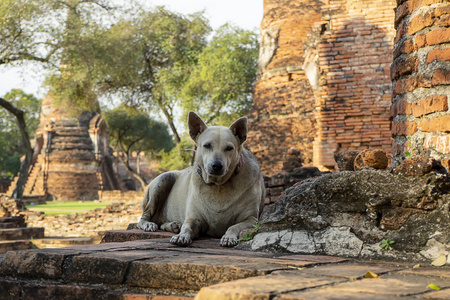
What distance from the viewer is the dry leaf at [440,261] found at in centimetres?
289

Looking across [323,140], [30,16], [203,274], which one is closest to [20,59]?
[30,16]

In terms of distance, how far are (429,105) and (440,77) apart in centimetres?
20

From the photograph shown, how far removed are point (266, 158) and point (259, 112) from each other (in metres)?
1.48

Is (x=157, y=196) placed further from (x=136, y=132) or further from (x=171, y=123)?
(x=136, y=132)

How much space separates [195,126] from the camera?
4.56 meters

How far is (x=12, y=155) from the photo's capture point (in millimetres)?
51062

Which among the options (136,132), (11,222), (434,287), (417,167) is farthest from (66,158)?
(434,287)

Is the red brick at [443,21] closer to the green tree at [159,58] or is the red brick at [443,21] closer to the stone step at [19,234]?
the stone step at [19,234]

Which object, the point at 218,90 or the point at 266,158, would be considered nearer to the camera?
the point at 266,158

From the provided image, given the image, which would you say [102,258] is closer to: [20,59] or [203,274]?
[203,274]

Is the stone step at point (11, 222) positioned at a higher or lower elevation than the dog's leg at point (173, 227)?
lower

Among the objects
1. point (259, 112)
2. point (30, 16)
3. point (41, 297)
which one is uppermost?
point (30, 16)

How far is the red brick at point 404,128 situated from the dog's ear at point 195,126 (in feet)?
4.94

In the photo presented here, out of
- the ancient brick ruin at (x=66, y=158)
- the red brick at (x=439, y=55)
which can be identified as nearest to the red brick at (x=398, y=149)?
the red brick at (x=439, y=55)
